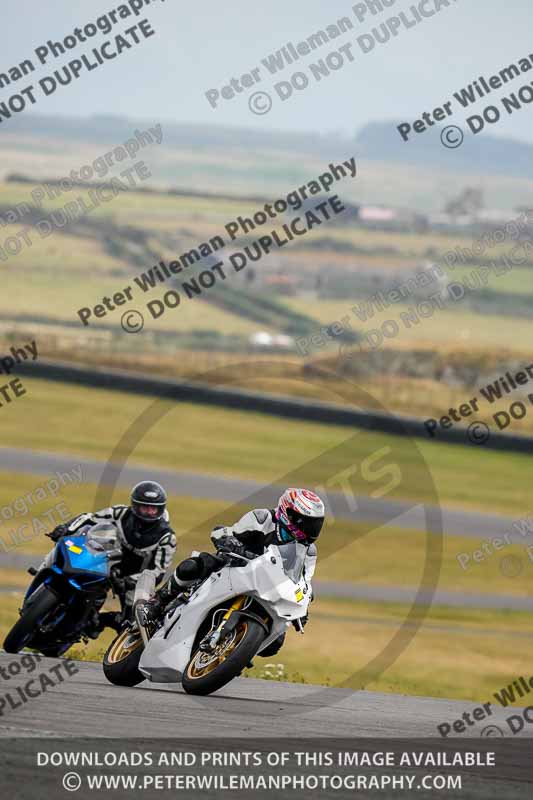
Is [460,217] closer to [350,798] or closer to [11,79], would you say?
[11,79]

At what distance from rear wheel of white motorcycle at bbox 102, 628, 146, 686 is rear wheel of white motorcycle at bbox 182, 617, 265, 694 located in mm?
865

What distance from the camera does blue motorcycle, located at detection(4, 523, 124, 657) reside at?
11.0 meters

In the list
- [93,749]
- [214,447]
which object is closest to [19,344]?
[214,447]

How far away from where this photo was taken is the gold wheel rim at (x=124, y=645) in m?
9.97

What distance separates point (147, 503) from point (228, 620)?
2.10 meters

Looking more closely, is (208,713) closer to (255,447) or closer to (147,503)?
(147,503)

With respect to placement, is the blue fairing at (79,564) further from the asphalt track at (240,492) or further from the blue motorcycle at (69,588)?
the asphalt track at (240,492)

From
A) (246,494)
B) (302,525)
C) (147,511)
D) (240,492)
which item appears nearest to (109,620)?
(147,511)

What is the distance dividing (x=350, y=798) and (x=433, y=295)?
4551 inches

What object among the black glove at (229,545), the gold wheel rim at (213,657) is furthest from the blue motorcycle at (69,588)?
the gold wheel rim at (213,657)

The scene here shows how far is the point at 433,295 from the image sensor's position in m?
120

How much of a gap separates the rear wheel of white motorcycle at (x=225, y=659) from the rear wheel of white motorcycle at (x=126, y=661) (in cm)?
86

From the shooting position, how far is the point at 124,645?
1010 cm

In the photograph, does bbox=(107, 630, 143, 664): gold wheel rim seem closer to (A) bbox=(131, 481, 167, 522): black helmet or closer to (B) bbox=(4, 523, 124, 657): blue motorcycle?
(B) bbox=(4, 523, 124, 657): blue motorcycle
